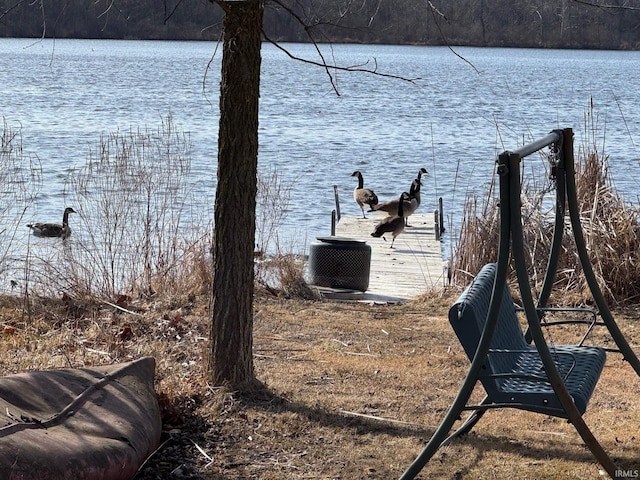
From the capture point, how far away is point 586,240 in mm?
7758

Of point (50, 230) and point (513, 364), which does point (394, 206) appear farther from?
point (513, 364)

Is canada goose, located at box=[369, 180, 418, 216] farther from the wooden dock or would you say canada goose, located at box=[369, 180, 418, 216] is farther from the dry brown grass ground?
the dry brown grass ground

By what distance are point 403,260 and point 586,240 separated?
5.27 meters

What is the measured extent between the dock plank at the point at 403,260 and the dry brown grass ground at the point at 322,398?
122 inches

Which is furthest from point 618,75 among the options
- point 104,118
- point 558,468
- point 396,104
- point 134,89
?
point 558,468

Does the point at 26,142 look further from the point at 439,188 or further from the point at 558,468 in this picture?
the point at 558,468

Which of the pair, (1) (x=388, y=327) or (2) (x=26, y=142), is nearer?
(1) (x=388, y=327)

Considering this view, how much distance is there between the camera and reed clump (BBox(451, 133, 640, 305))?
302 inches

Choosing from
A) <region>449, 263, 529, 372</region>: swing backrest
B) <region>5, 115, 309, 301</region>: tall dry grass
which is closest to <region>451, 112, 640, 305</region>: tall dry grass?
<region>5, 115, 309, 301</region>: tall dry grass

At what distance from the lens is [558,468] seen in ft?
13.4

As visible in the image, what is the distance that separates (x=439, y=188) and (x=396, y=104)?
22064mm

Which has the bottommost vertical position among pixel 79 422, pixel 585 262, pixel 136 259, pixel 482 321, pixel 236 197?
pixel 136 259

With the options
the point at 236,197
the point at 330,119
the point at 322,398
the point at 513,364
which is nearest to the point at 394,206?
the point at 322,398

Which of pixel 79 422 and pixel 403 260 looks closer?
pixel 79 422
